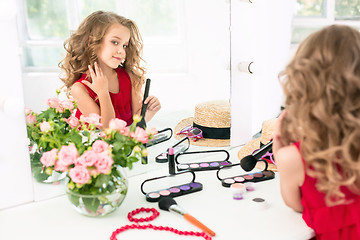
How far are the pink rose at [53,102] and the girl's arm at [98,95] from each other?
0.14 feet

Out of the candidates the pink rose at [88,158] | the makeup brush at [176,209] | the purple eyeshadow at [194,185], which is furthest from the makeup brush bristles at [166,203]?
the pink rose at [88,158]

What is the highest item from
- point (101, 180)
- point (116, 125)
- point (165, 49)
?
point (165, 49)

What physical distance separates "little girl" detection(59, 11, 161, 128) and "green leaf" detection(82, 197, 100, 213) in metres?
0.22

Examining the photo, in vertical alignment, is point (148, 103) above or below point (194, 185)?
above

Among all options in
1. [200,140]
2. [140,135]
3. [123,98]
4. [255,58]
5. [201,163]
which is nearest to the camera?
[140,135]

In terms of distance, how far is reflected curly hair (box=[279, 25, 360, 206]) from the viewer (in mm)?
774

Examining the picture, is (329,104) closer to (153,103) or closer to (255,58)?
(153,103)

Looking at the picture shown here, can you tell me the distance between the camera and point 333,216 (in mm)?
868

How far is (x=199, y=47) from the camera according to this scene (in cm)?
129

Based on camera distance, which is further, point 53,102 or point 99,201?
point 53,102

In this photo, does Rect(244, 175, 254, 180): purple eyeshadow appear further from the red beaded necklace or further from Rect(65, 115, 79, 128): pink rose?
Rect(65, 115, 79, 128): pink rose

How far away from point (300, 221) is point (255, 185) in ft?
0.68

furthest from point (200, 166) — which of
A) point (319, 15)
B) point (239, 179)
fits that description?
point (319, 15)

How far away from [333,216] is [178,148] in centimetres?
56
